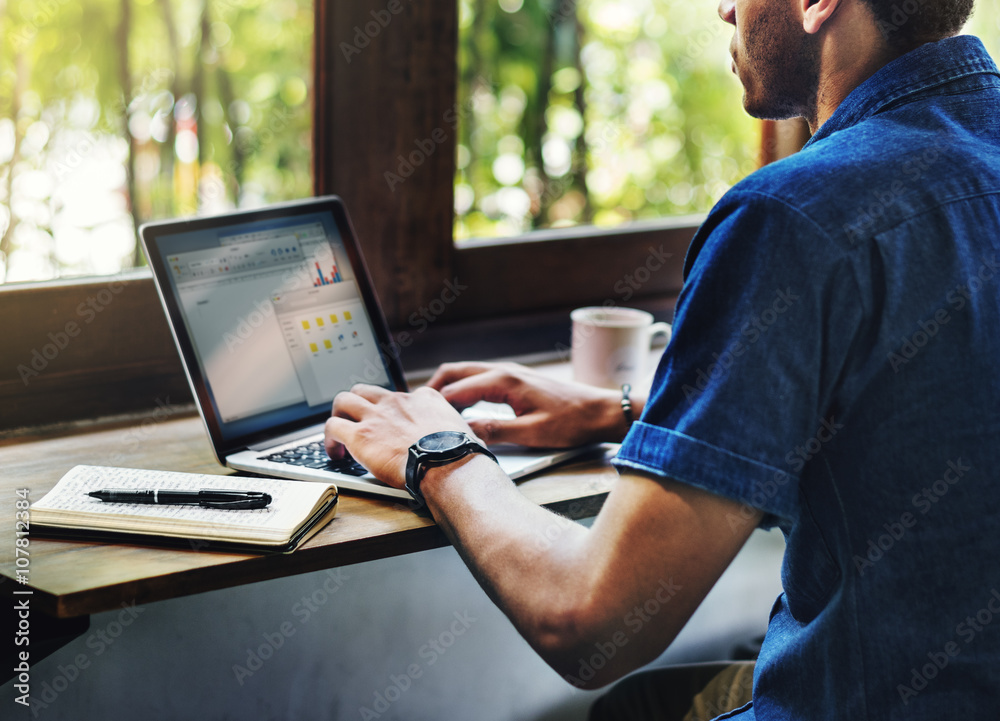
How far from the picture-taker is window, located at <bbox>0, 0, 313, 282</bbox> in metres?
1.16

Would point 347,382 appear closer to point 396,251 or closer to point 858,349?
point 396,251

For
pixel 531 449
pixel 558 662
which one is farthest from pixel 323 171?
pixel 558 662

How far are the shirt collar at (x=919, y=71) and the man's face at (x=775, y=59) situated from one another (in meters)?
0.07

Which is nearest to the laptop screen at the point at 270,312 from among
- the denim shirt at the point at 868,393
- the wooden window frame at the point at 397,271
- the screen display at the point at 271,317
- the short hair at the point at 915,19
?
the screen display at the point at 271,317

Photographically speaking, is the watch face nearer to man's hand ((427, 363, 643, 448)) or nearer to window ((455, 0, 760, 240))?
man's hand ((427, 363, 643, 448))

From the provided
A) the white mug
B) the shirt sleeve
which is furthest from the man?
the white mug

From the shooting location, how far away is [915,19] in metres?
0.72

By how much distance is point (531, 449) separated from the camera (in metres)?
1.05

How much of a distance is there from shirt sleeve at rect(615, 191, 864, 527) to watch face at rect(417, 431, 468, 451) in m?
0.27

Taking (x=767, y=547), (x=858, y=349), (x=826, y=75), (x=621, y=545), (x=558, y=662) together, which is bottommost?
(x=767, y=547)

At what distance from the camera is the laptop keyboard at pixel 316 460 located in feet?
3.12

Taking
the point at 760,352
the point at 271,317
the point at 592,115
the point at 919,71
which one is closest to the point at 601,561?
the point at 760,352

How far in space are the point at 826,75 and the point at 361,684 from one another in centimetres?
109

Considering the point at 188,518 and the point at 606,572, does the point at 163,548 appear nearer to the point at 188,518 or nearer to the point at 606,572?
the point at 188,518
